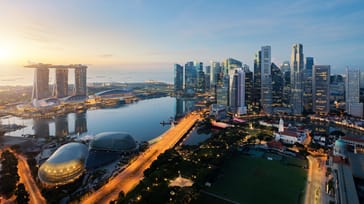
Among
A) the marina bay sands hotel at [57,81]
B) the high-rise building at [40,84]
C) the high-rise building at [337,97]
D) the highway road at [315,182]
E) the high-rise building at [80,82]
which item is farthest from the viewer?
the high-rise building at [80,82]

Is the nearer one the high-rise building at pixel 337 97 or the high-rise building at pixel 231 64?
the high-rise building at pixel 337 97

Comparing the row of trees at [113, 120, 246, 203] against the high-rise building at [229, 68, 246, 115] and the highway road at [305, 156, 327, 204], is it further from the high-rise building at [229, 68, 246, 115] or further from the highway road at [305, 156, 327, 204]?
the high-rise building at [229, 68, 246, 115]

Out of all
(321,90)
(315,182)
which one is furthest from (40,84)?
(321,90)

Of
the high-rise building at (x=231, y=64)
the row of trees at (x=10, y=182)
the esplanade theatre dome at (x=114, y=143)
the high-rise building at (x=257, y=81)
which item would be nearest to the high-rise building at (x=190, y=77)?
the high-rise building at (x=231, y=64)

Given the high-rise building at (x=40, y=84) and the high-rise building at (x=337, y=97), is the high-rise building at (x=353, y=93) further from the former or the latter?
the high-rise building at (x=40, y=84)

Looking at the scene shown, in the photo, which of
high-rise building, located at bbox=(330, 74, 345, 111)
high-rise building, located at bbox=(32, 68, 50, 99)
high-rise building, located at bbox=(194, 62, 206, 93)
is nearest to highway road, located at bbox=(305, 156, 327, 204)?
high-rise building, located at bbox=(330, 74, 345, 111)

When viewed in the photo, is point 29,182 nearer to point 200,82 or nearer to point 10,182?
point 10,182
